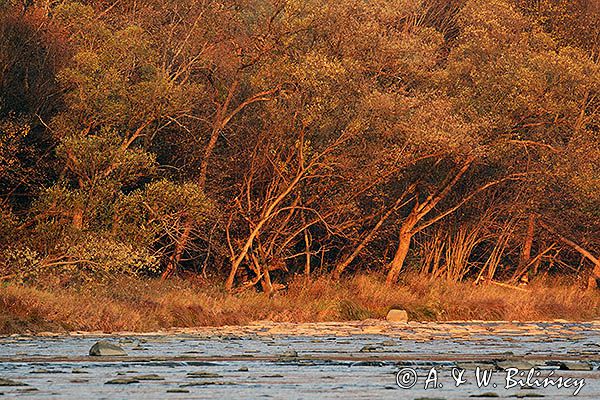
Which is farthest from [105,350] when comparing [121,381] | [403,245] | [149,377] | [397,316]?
[403,245]

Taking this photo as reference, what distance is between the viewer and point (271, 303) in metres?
27.0

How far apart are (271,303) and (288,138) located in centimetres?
432

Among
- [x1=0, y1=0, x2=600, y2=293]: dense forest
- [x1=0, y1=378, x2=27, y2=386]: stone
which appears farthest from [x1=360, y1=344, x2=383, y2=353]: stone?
[x1=0, y1=378, x2=27, y2=386]: stone

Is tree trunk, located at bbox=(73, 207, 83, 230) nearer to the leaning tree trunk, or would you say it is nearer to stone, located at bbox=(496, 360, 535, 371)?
stone, located at bbox=(496, 360, 535, 371)

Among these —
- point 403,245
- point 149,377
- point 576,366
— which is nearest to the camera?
point 149,377

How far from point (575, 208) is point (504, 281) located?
3.09 metres

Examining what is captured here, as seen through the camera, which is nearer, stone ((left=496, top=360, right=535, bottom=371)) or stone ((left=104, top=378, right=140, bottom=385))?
stone ((left=104, top=378, right=140, bottom=385))

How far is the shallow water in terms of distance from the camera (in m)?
9.66

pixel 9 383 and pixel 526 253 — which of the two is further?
pixel 526 253

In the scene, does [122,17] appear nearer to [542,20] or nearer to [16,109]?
[16,109]

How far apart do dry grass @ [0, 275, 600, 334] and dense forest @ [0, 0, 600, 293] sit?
33.7 inches

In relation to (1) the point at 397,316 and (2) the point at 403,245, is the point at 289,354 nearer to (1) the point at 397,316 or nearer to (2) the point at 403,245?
(1) the point at 397,316

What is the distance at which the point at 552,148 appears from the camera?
31.0 meters

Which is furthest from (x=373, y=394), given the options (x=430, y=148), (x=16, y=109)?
(x=430, y=148)
